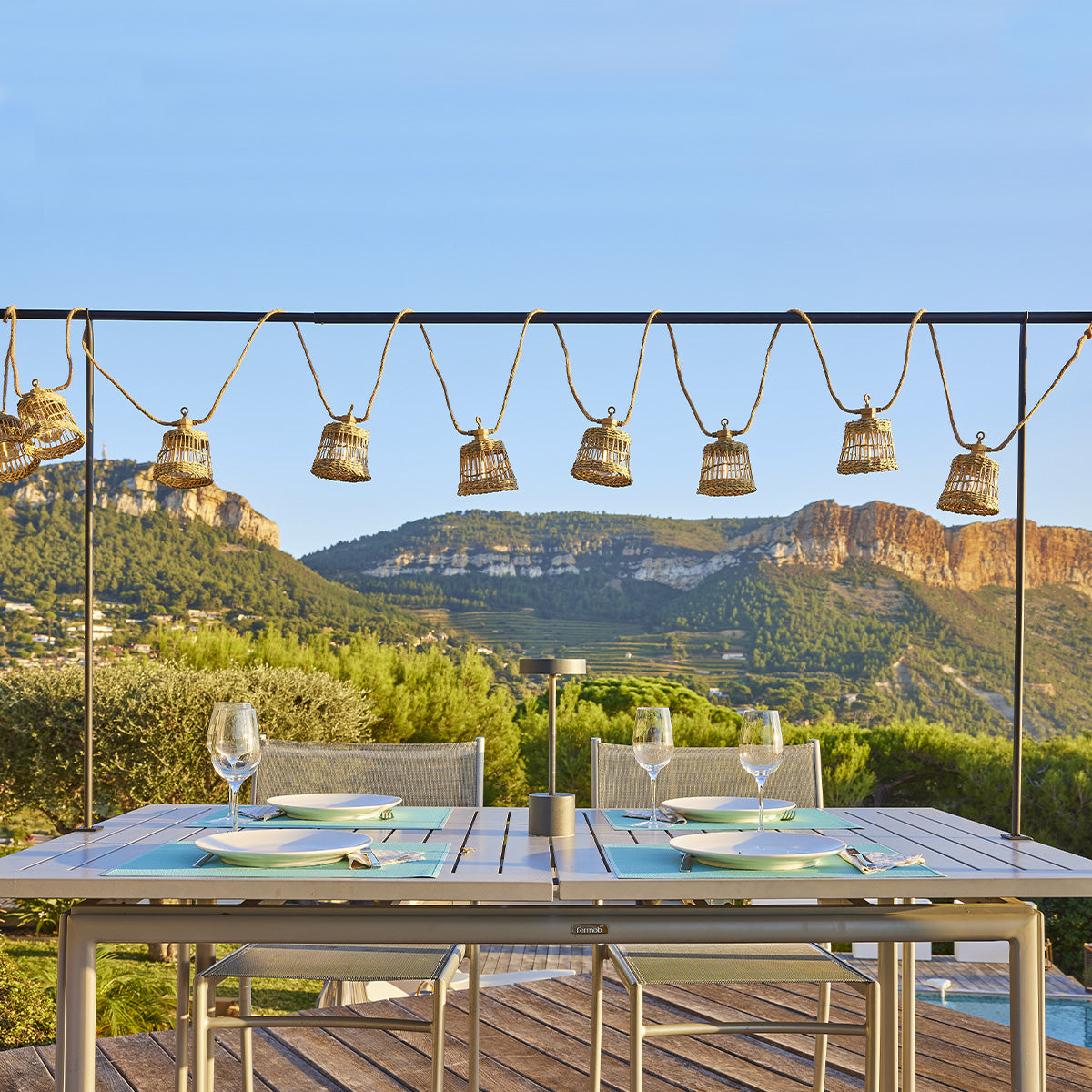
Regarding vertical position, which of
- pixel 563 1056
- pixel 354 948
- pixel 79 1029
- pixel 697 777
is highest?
pixel 697 777

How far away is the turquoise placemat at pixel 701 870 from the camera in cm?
145

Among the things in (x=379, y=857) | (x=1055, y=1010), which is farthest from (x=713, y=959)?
(x=1055, y=1010)

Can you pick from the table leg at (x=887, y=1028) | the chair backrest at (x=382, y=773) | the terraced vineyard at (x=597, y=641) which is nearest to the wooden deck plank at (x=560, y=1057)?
the table leg at (x=887, y=1028)

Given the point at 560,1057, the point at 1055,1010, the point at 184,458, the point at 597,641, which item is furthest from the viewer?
the point at 597,641

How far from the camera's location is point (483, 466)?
7.18ft

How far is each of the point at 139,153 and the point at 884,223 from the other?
1327cm

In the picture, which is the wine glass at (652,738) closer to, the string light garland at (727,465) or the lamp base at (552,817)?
the lamp base at (552,817)

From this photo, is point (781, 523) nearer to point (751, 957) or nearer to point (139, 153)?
point (139, 153)

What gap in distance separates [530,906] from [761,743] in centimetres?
51

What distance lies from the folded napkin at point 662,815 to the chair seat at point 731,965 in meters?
0.28

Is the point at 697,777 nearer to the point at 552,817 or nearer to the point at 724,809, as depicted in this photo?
the point at 724,809

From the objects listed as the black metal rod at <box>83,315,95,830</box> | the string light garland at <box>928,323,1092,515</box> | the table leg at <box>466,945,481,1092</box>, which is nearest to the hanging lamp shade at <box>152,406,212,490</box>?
the black metal rod at <box>83,315,95,830</box>

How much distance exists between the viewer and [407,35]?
1134cm

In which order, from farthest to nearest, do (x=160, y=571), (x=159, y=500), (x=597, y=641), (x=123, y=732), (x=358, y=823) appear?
(x=597, y=641) → (x=159, y=500) → (x=160, y=571) → (x=123, y=732) → (x=358, y=823)
